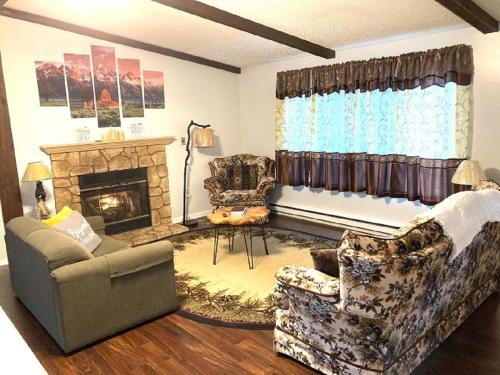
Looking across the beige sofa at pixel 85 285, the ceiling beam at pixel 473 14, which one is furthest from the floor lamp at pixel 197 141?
the ceiling beam at pixel 473 14

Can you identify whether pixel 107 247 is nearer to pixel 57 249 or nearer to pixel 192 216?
pixel 57 249

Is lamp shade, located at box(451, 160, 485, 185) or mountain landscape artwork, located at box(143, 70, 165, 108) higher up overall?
mountain landscape artwork, located at box(143, 70, 165, 108)

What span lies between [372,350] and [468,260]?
0.97 metres

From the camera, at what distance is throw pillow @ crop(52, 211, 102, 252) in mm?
3489

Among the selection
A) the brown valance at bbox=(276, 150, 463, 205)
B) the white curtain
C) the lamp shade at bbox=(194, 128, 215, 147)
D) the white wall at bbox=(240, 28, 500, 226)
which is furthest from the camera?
the lamp shade at bbox=(194, 128, 215, 147)

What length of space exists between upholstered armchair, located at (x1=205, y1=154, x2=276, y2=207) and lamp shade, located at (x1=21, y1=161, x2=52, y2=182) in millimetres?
2176

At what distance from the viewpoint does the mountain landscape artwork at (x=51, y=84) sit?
468 cm

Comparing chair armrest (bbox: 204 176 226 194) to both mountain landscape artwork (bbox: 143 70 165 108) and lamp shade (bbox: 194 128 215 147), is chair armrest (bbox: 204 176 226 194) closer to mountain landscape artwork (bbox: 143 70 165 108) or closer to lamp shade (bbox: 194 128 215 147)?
lamp shade (bbox: 194 128 215 147)

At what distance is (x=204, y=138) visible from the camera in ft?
19.3

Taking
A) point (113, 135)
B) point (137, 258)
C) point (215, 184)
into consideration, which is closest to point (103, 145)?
point (113, 135)

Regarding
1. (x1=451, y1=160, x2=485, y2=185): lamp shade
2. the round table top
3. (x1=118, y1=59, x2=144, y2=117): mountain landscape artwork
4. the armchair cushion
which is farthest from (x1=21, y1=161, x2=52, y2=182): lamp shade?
(x1=451, y1=160, x2=485, y2=185): lamp shade

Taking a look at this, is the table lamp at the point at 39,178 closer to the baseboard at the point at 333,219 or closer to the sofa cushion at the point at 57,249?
the sofa cushion at the point at 57,249

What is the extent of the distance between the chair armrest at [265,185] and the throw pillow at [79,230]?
8.28ft

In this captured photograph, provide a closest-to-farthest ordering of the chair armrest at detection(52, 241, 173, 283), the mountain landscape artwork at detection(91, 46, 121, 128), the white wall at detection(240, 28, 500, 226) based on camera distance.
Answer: the chair armrest at detection(52, 241, 173, 283), the white wall at detection(240, 28, 500, 226), the mountain landscape artwork at detection(91, 46, 121, 128)
